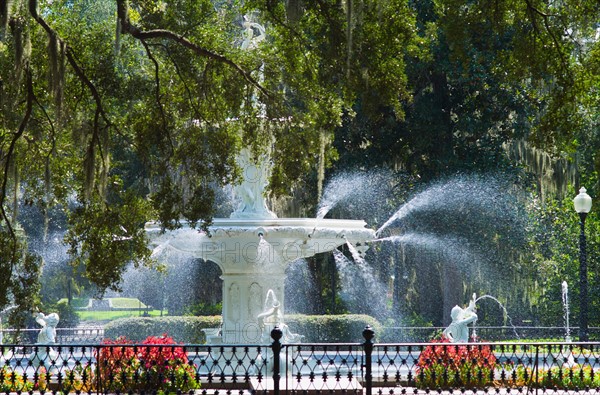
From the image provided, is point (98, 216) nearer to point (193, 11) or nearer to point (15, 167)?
point (15, 167)

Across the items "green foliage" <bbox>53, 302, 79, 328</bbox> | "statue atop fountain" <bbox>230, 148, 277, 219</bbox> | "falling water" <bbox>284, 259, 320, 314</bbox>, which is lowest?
"green foliage" <bbox>53, 302, 79, 328</bbox>

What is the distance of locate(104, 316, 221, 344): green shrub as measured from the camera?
27.1 metres

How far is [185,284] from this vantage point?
34.9 m

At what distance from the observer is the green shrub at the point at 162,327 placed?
27.1m

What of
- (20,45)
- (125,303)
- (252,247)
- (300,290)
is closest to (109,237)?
(20,45)

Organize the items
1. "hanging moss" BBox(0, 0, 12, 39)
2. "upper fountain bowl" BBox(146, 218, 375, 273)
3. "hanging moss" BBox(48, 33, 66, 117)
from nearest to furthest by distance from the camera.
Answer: "hanging moss" BBox(0, 0, 12, 39)
"hanging moss" BBox(48, 33, 66, 117)
"upper fountain bowl" BBox(146, 218, 375, 273)

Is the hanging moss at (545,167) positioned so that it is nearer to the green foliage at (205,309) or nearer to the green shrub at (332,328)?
the green shrub at (332,328)

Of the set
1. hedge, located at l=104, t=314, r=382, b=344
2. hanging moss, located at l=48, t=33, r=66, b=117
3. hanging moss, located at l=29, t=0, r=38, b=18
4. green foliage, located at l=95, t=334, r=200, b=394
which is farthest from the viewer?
hedge, located at l=104, t=314, r=382, b=344

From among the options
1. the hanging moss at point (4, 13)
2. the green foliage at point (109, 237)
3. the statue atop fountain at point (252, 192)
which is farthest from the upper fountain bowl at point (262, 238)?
the hanging moss at point (4, 13)

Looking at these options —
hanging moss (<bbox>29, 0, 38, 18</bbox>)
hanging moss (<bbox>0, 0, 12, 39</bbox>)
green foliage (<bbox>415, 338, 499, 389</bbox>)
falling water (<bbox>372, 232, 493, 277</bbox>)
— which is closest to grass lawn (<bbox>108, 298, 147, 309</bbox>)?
falling water (<bbox>372, 232, 493, 277</bbox>)

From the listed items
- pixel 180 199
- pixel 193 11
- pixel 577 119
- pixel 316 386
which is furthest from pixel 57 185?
pixel 577 119

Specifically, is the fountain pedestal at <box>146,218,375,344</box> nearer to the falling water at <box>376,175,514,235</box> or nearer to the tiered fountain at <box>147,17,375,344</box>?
the tiered fountain at <box>147,17,375,344</box>

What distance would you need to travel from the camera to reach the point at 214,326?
27.1m

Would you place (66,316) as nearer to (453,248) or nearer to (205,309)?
(205,309)
